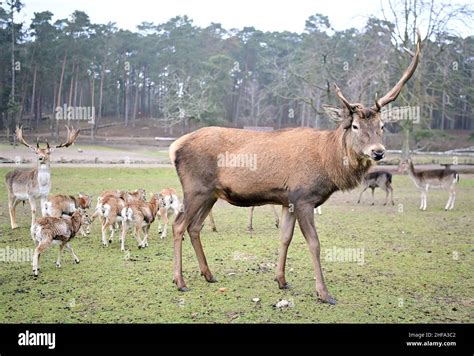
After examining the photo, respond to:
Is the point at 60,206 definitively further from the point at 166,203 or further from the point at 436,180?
the point at 436,180

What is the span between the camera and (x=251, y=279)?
15.9 feet

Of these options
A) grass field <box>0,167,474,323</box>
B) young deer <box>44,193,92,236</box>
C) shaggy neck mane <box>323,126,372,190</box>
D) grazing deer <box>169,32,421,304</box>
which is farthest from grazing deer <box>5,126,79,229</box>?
shaggy neck mane <box>323,126,372,190</box>

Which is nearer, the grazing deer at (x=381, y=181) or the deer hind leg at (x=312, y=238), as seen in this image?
the deer hind leg at (x=312, y=238)

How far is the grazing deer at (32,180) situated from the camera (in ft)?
22.7

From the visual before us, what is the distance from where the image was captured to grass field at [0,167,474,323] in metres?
3.90

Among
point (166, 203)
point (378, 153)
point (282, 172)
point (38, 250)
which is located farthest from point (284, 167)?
point (166, 203)

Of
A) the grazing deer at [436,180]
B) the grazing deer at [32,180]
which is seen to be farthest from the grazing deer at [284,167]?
the grazing deer at [436,180]

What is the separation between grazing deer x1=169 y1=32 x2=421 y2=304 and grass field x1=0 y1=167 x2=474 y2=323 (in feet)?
1.01

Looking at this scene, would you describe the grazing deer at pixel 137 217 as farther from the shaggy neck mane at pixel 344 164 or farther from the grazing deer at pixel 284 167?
the shaggy neck mane at pixel 344 164

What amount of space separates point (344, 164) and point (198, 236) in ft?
5.02

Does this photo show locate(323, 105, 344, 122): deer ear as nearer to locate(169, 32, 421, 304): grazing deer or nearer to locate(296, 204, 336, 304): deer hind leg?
locate(169, 32, 421, 304): grazing deer
